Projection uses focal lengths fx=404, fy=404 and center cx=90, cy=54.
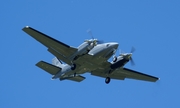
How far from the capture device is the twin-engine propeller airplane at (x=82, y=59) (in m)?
39.6

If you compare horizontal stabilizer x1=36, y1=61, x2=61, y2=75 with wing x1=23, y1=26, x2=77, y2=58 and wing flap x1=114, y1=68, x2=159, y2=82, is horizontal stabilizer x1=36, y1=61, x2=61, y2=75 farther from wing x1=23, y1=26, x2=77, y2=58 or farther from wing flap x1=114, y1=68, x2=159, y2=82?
wing flap x1=114, y1=68, x2=159, y2=82

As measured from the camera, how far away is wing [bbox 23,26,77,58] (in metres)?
38.4

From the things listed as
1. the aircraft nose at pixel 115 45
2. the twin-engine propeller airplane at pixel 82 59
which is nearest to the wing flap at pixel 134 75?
the twin-engine propeller airplane at pixel 82 59

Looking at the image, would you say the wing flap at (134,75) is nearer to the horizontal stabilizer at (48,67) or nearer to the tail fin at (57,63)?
the tail fin at (57,63)

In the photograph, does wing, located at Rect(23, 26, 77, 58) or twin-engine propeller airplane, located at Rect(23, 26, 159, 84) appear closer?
wing, located at Rect(23, 26, 77, 58)

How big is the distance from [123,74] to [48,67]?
8.82 metres

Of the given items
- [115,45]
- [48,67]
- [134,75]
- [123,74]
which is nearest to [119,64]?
[115,45]

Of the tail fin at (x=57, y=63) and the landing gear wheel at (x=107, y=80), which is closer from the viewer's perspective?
the landing gear wheel at (x=107, y=80)

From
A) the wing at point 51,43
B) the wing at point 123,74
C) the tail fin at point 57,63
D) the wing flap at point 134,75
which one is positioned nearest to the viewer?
the wing at point 51,43

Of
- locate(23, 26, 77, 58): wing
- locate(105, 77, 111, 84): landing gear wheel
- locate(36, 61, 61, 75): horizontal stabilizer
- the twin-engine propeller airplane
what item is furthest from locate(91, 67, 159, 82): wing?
locate(23, 26, 77, 58): wing

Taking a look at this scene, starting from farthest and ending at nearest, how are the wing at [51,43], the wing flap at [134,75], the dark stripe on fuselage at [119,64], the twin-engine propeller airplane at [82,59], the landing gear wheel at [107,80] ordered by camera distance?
the wing flap at [134,75] → the landing gear wheel at [107,80] → the dark stripe on fuselage at [119,64] → the twin-engine propeller airplane at [82,59] → the wing at [51,43]

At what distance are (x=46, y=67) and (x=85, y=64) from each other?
4892mm

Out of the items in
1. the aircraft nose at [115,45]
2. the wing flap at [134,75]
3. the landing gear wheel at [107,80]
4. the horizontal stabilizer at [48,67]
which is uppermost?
the wing flap at [134,75]

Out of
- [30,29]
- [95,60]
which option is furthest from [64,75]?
[30,29]
